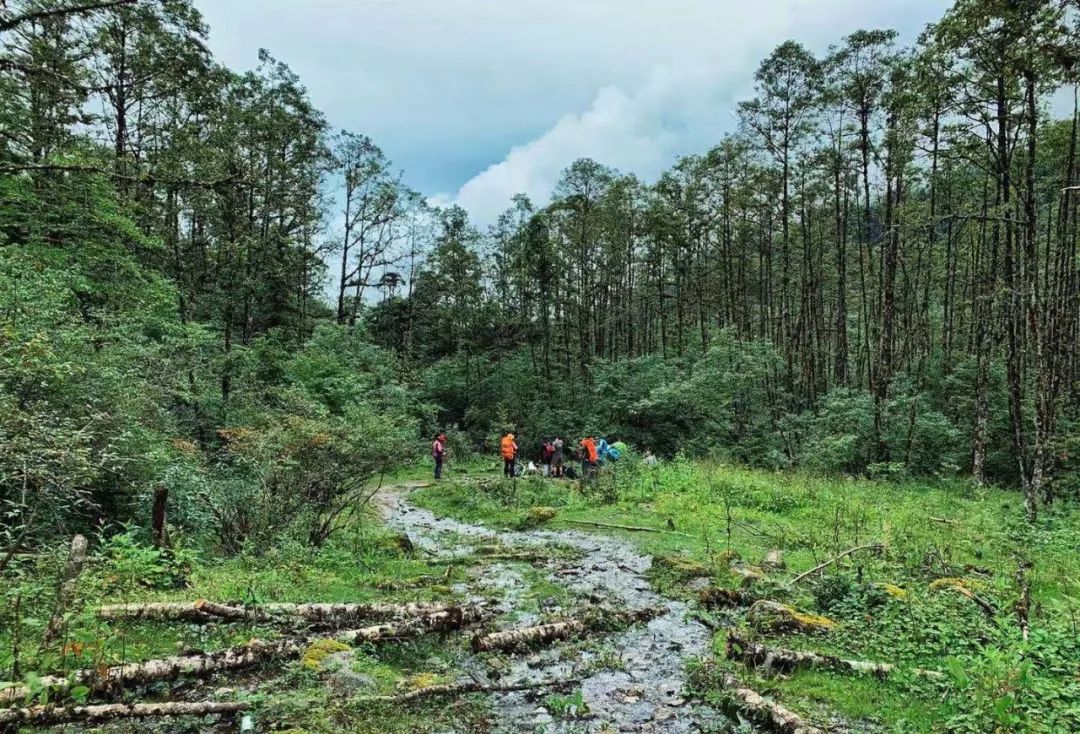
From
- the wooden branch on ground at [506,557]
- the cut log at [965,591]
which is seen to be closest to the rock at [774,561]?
the cut log at [965,591]

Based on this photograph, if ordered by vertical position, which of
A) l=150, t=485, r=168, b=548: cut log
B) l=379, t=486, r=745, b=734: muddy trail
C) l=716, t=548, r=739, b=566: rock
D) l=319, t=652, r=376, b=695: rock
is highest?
l=150, t=485, r=168, b=548: cut log

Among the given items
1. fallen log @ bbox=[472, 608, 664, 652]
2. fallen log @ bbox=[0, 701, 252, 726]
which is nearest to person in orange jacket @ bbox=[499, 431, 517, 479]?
fallen log @ bbox=[472, 608, 664, 652]

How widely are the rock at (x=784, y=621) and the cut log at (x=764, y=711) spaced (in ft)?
3.98

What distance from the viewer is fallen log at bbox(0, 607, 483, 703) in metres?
4.03

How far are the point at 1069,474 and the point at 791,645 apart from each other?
14.6 metres

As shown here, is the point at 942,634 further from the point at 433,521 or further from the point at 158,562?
the point at 433,521

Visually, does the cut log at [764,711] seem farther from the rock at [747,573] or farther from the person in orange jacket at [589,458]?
the person in orange jacket at [589,458]

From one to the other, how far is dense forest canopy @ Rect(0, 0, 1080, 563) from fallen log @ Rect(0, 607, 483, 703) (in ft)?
6.87

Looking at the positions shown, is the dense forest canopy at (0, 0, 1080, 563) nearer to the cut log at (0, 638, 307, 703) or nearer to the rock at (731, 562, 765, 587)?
the cut log at (0, 638, 307, 703)

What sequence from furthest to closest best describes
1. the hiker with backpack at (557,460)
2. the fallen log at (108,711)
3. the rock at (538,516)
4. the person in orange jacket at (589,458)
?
the hiker with backpack at (557,460) → the person in orange jacket at (589,458) → the rock at (538,516) → the fallen log at (108,711)

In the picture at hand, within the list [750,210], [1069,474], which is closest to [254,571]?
[1069,474]

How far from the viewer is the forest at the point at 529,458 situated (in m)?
4.71

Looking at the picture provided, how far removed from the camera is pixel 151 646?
512cm

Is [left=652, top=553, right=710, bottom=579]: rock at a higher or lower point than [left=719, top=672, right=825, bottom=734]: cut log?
lower
